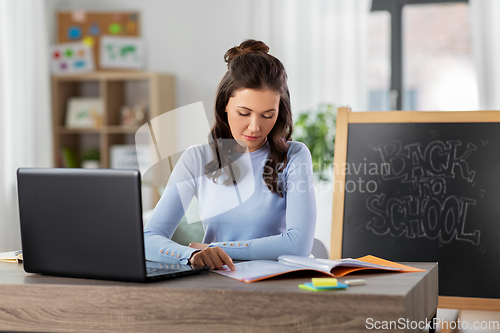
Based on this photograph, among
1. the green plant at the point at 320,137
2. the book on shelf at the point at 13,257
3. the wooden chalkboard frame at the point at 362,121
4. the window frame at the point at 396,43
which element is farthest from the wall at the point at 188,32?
the book on shelf at the point at 13,257

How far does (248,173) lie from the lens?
5.04 ft

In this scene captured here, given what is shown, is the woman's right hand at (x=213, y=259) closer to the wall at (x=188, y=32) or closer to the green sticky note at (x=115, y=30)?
the wall at (x=188, y=32)

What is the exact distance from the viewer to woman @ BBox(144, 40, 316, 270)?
1380 mm

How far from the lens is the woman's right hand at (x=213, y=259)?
3.67 ft

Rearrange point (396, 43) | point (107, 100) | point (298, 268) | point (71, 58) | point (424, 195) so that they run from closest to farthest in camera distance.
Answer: point (298, 268) → point (424, 195) → point (396, 43) → point (107, 100) → point (71, 58)

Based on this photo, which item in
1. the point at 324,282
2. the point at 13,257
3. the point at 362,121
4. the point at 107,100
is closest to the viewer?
the point at 324,282

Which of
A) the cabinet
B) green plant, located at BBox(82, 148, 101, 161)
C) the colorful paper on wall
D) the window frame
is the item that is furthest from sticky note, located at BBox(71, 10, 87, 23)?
the window frame

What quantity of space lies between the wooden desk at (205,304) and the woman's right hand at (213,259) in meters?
0.05

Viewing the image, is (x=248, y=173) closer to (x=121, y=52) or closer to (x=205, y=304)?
(x=205, y=304)

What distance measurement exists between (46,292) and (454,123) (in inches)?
55.9

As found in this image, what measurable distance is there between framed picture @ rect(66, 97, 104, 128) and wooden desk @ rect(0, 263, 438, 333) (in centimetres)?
300

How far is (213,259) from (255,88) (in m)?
0.49

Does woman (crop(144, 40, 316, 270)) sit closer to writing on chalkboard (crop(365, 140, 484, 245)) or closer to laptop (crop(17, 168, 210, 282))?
laptop (crop(17, 168, 210, 282))

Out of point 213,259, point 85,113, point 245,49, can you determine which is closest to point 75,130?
point 85,113
